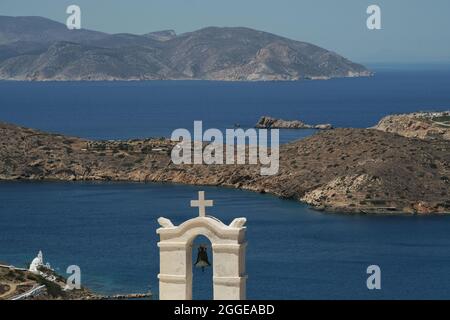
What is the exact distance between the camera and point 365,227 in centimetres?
7912

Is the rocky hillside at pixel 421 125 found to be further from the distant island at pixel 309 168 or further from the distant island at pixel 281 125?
the distant island at pixel 281 125

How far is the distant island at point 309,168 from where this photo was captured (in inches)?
3531

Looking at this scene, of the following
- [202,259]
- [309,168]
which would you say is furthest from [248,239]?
[202,259]

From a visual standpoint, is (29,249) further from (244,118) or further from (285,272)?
(244,118)

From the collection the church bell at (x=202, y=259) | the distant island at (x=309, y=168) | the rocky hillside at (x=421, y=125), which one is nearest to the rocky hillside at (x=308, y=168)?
the distant island at (x=309, y=168)

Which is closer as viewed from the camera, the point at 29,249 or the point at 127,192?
the point at 29,249

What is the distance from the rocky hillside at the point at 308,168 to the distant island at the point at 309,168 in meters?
0.07

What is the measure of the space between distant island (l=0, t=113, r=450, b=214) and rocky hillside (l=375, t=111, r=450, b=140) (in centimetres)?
116

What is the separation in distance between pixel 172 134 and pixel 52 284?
103550 mm

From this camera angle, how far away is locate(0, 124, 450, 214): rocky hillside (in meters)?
89.8

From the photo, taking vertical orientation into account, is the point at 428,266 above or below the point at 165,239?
below

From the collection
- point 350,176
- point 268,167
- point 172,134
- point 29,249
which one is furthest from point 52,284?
point 172,134

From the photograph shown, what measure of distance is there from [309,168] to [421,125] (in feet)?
108

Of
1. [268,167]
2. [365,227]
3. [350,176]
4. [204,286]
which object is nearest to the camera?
[204,286]
